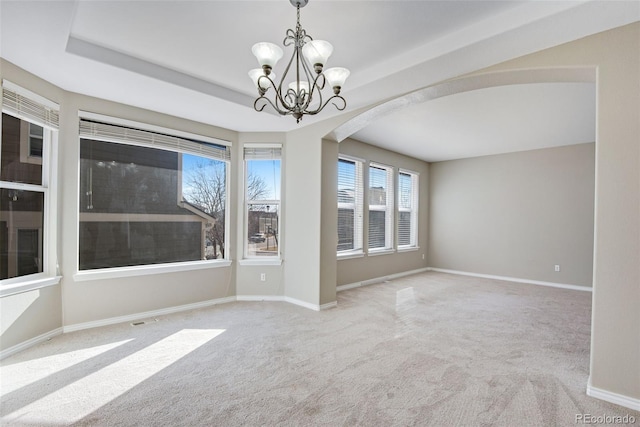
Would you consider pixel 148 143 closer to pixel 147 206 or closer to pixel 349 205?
pixel 147 206

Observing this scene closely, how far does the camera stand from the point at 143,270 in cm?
383

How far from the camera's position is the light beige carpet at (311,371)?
6.74 ft

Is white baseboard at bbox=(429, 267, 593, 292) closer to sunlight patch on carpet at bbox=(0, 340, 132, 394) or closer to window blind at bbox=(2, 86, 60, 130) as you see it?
sunlight patch on carpet at bbox=(0, 340, 132, 394)

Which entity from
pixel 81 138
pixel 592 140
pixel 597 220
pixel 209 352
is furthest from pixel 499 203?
pixel 81 138

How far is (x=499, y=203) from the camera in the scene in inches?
263

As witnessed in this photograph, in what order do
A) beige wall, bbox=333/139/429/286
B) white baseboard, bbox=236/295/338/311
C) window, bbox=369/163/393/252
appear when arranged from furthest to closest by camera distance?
window, bbox=369/163/393/252 → beige wall, bbox=333/139/429/286 → white baseboard, bbox=236/295/338/311

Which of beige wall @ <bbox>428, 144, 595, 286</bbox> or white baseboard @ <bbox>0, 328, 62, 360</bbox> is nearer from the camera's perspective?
white baseboard @ <bbox>0, 328, 62, 360</bbox>

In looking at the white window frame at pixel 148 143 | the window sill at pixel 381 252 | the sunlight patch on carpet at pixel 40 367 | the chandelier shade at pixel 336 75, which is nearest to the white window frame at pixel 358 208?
the window sill at pixel 381 252

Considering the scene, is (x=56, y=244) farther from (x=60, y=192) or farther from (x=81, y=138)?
(x=81, y=138)

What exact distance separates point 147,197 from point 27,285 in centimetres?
146

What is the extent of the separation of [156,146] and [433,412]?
4008 millimetres

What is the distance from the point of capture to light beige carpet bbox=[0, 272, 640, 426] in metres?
2.05

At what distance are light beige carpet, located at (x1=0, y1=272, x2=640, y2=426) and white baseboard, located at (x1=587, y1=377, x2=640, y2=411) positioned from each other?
0.17 ft

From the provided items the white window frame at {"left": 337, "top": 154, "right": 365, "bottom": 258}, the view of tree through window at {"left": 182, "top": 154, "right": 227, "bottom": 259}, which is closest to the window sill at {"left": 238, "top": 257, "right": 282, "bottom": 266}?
the view of tree through window at {"left": 182, "top": 154, "right": 227, "bottom": 259}
